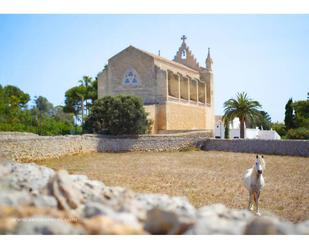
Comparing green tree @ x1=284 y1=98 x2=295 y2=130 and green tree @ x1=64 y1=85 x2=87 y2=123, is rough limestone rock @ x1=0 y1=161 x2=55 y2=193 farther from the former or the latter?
green tree @ x1=64 y1=85 x2=87 y2=123

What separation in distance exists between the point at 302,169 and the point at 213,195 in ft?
25.5

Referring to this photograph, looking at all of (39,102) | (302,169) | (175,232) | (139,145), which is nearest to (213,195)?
(175,232)

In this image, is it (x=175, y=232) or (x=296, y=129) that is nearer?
(x=175, y=232)

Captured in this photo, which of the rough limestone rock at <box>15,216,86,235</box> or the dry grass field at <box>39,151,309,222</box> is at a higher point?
the rough limestone rock at <box>15,216,86,235</box>

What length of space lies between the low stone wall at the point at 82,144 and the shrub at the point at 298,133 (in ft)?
20.3

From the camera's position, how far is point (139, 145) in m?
26.9

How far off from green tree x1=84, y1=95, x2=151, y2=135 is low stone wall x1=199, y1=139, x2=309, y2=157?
5.36m

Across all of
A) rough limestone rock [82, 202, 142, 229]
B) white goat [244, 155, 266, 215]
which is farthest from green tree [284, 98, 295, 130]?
rough limestone rock [82, 202, 142, 229]

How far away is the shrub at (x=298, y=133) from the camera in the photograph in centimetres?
2558

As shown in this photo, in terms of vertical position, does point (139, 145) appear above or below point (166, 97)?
below

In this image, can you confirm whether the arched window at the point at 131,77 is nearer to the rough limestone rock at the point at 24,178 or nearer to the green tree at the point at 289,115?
the green tree at the point at 289,115

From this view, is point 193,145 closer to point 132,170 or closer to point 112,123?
point 112,123

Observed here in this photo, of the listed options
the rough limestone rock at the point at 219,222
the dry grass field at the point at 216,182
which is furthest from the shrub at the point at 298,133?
the rough limestone rock at the point at 219,222

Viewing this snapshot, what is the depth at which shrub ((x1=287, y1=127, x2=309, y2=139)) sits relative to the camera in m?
25.6
